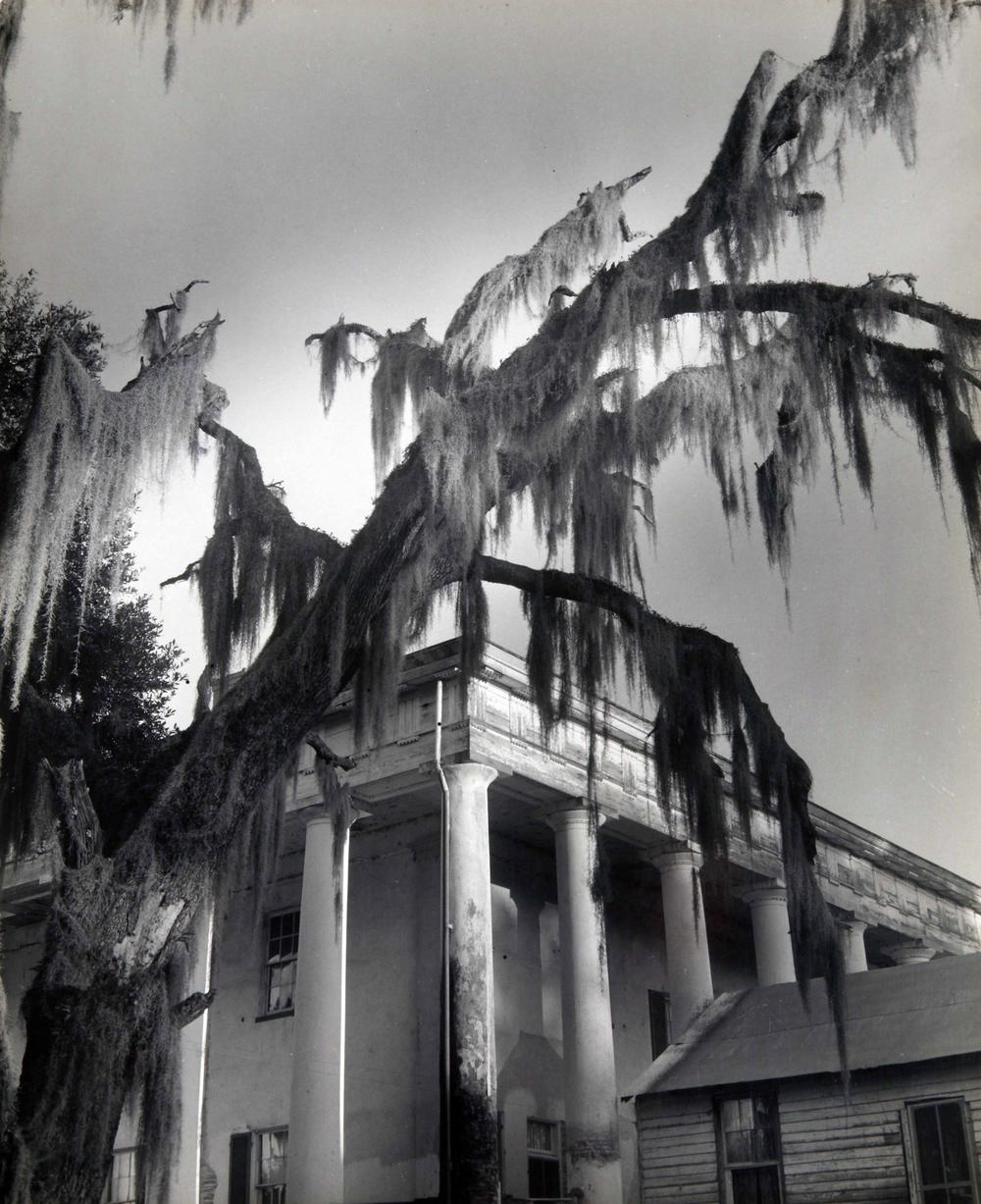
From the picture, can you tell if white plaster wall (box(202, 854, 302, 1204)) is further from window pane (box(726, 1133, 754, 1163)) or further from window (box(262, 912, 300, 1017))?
window pane (box(726, 1133, 754, 1163))

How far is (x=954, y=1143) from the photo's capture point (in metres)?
13.1

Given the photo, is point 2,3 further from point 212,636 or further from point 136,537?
point 136,537

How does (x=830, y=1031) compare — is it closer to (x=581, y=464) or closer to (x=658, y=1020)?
(x=581, y=464)

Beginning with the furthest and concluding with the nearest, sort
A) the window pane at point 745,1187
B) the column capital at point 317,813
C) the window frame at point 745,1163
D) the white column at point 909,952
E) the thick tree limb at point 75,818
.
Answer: the white column at point 909,952, the column capital at point 317,813, the window pane at point 745,1187, the window frame at point 745,1163, the thick tree limb at point 75,818

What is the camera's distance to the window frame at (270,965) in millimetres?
21500

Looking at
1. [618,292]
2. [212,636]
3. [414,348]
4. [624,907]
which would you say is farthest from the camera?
[624,907]

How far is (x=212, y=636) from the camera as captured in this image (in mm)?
8883

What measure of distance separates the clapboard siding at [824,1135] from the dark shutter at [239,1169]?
7858 millimetres

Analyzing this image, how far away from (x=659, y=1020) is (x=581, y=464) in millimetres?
17638

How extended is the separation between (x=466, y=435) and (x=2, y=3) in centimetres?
356

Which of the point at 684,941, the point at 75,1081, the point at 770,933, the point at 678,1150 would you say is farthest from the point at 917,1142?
the point at 75,1081

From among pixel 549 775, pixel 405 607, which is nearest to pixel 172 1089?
pixel 405 607

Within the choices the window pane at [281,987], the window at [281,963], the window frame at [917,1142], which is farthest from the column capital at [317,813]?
the window frame at [917,1142]

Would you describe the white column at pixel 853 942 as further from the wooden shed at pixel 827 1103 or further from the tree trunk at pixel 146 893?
the tree trunk at pixel 146 893
